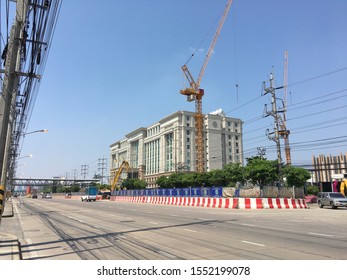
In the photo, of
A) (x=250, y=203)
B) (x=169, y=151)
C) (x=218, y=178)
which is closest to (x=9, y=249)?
(x=250, y=203)

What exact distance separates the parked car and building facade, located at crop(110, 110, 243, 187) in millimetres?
82786

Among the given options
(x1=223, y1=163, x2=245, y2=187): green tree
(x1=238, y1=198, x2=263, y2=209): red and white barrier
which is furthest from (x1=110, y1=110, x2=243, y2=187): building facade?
(x1=238, y1=198, x2=263, y2=209): red and white barrier

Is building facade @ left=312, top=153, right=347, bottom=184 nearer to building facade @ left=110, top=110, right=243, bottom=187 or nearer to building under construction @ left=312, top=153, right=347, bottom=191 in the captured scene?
building under construction @ left=312, top=153, right=347, bottom=191

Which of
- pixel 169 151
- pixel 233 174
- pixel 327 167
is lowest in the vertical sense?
pixel 233 174

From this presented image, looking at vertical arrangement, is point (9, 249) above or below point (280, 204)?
above

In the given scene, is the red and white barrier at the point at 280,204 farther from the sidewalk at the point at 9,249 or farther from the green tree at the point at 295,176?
the green tree at the point at 295,176

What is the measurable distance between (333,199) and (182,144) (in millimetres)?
95256

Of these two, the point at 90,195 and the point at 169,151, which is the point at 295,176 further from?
the point at 169,151

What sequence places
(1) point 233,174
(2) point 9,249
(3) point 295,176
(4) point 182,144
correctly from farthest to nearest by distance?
(4) point 182,144 → (1) point 233,174 → (3) point 295,176 → (2) point 9,249

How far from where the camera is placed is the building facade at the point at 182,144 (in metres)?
126

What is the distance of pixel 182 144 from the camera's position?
4934 inches

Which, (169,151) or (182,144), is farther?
(169,151)
